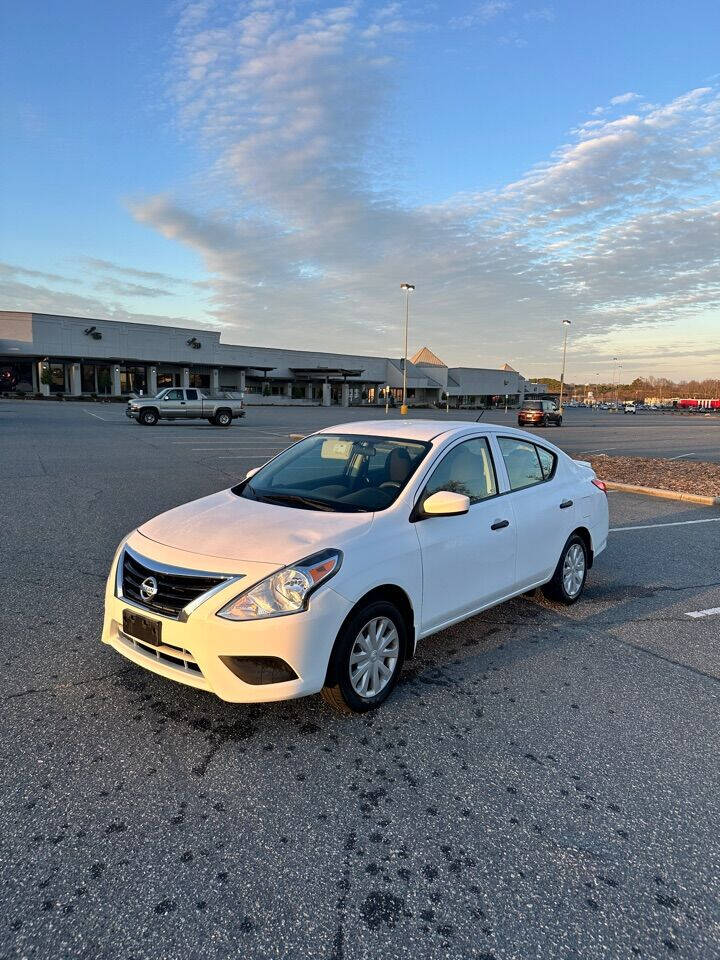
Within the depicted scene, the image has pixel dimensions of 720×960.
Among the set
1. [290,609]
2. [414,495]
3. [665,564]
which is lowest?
[665,564]

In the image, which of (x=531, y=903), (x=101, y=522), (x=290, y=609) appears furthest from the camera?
(x=101, y=522)

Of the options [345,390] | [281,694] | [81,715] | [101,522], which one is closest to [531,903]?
[281,694]

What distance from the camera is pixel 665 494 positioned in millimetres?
11156

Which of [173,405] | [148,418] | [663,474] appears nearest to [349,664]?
[663,474]

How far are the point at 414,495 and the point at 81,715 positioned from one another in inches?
90.4

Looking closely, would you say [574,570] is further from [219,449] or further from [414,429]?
[219,449]

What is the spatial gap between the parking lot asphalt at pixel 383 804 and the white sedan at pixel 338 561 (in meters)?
0.37

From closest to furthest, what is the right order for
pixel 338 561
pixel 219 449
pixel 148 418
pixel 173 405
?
pixel 338 561 < pixel 219 449 < pixel 148 418 < pixel 173 405

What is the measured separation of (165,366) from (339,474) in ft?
216

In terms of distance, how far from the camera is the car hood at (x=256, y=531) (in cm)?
321

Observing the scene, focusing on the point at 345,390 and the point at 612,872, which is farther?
the point at 345,390

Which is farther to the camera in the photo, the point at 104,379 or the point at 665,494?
the point at 104,379

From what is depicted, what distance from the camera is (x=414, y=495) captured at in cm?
380

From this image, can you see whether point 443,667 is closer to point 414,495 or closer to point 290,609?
point 414,495
